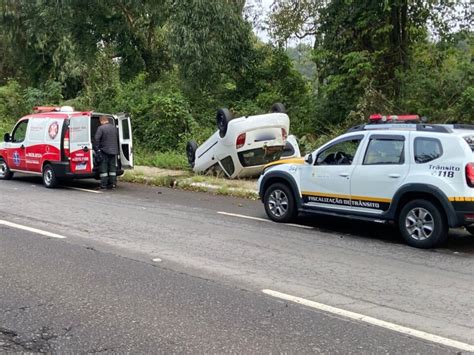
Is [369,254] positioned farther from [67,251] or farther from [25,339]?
[25,339]

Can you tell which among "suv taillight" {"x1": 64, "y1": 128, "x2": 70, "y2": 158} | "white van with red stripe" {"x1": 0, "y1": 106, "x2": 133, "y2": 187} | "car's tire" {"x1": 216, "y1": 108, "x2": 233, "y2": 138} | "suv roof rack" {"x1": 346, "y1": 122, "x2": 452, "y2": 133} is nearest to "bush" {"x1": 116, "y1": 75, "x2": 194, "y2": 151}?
"white van with red stripe" {"x1": 0, "y1": 106, "x2": 133, "y2": 187}

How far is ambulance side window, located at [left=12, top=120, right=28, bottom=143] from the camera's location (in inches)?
602

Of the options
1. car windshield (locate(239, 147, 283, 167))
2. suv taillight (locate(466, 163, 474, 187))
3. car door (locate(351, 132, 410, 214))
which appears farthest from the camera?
car windshield (locate(239, 147, 283, 167))

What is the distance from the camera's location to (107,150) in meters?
14.0

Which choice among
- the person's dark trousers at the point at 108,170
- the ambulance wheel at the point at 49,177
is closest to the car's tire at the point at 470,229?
the person's dark trousers at the point at 108,170

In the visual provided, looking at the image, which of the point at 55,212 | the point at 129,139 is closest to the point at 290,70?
the point at 129,139

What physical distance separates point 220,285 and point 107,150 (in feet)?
28.7

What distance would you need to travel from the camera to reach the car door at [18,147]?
15273mm

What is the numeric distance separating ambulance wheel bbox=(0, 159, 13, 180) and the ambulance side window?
94 cm

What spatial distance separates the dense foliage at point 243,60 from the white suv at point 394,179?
7.43m

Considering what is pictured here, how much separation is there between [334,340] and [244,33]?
58.0ft

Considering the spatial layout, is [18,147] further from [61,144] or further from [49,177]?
[61,144]

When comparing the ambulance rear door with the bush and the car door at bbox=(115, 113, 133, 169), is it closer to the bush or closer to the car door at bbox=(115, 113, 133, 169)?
the car door at bbox=(115, 113, 133, 169)

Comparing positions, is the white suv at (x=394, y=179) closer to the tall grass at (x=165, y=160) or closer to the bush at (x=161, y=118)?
the tall grass at (x=165, y=160)
